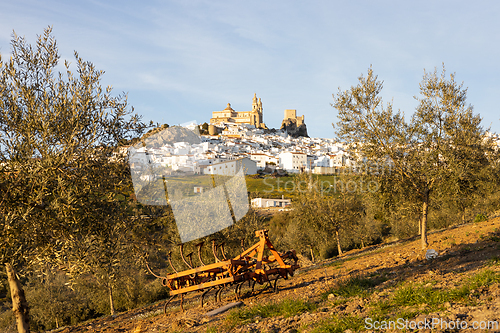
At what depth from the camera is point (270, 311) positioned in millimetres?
7070

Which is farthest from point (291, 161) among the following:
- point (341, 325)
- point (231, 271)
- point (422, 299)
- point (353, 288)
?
point (341, 325)

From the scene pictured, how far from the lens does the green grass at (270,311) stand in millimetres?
6695

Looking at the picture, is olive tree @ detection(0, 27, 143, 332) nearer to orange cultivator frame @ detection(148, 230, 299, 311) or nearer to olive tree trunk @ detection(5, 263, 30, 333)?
olive tree trunk @ detection(5, 263, 30, 333)

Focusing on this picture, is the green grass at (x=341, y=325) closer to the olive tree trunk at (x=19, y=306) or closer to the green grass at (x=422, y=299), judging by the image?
the green grass at (x=422, y=299)

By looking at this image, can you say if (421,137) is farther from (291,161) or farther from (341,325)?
(291,161)

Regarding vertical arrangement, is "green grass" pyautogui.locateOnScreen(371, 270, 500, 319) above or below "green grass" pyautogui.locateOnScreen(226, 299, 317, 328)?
above

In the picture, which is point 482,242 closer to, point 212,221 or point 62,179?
point 212,221

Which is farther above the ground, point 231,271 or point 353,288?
point 231,271

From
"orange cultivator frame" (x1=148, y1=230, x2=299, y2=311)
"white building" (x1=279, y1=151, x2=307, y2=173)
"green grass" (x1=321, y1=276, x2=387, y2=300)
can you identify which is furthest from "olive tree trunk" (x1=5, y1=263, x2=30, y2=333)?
"white building" (x1=279, y1=151, x2=307, y2=173)

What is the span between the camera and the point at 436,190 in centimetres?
1587

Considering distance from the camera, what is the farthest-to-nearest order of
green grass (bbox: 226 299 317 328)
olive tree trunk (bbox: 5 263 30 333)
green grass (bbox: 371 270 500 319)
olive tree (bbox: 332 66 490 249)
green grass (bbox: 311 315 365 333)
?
olive tree (bbox: 332 66 490 249) → olive tree trunk (bbox: 5 263 30 333) → green grass (bbox: 226 299 317 328) → green grass (bbox: 371 270 500 319) → green grass (bbox: 311 315 365 333)

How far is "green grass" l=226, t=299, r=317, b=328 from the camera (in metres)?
6.70

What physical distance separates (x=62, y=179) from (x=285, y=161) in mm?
141553

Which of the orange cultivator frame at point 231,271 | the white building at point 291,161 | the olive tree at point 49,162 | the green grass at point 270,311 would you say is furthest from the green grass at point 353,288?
the white building at point 291,161
